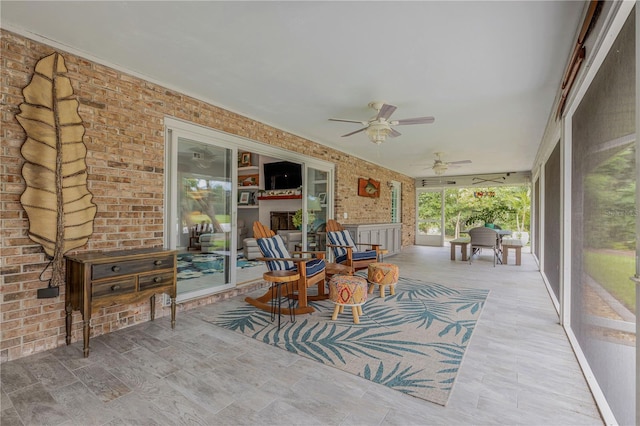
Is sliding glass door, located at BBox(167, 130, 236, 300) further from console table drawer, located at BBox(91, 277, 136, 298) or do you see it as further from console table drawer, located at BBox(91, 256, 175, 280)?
console table drawer, located at BBox(91, 277, 136, 298)

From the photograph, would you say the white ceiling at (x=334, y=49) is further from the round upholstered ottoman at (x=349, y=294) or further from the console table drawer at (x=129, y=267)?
the round upholstered ottoman at (x=349, y=294)

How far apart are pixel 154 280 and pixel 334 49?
2.56 metres

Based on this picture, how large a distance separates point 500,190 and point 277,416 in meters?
11.0

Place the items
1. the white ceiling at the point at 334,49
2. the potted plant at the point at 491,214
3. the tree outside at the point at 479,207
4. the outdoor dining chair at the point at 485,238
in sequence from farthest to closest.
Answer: the tree outside at the point at 479,207, the potted plant at the point at 491,214, the outdoor dining chair at the point at 485,238, the white ceiling at the point at 334,49

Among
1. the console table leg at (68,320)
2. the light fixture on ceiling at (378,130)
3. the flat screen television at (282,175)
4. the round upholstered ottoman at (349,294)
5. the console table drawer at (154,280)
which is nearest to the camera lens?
the console table leg at (68,320)

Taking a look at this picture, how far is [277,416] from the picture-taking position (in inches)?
65.1

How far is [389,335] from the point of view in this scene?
2766 mm

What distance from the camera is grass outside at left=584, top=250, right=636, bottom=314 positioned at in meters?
1.42

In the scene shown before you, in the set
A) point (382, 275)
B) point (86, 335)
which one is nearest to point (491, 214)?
point (382, 275)

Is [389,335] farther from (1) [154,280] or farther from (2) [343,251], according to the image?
(2) [343,251]

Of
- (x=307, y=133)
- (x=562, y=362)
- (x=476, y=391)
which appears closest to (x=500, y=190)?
(x=307, y=133)

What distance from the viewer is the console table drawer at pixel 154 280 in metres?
2.62

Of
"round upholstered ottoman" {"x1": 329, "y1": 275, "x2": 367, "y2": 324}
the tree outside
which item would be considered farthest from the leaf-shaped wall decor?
the tree outside

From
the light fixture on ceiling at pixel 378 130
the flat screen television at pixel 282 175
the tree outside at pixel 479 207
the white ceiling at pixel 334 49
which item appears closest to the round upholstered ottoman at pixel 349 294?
the light fixture on ceiling at pixel 378 130
